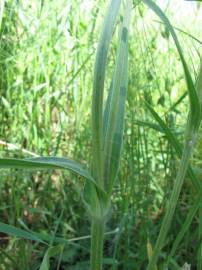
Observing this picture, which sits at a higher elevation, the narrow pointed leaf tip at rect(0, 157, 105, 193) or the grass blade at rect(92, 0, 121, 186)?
the grass blade at rect(92, 0, 121, 186)

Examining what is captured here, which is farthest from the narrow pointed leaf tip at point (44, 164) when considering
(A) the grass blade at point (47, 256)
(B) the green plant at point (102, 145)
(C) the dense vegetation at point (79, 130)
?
(C) the dense vegetation at point (79, 130)

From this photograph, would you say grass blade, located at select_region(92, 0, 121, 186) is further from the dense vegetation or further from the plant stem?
the dense vegetation

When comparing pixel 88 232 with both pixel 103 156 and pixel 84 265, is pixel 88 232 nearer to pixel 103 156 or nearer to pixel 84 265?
pixel 84 265

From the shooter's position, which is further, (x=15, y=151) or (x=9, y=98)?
(x=9, y=98)

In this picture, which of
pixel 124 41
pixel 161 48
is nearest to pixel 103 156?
pixel 124 41

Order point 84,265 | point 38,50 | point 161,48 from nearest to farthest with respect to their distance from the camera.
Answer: point 84,265
point 38,50
point 161,48

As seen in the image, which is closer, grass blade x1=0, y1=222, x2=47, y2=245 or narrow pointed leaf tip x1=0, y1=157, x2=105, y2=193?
narrow pointed leaf tip x1=0, y1=157, x2=105, y2=193

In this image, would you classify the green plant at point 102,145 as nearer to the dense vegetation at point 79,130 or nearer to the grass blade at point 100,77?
the grass blade at point 100,77

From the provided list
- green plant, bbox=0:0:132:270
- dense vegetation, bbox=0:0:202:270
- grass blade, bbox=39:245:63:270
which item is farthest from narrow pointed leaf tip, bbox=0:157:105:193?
dense vegetation, bbox=0:0:202:270

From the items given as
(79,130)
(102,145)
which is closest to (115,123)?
(102,145)
